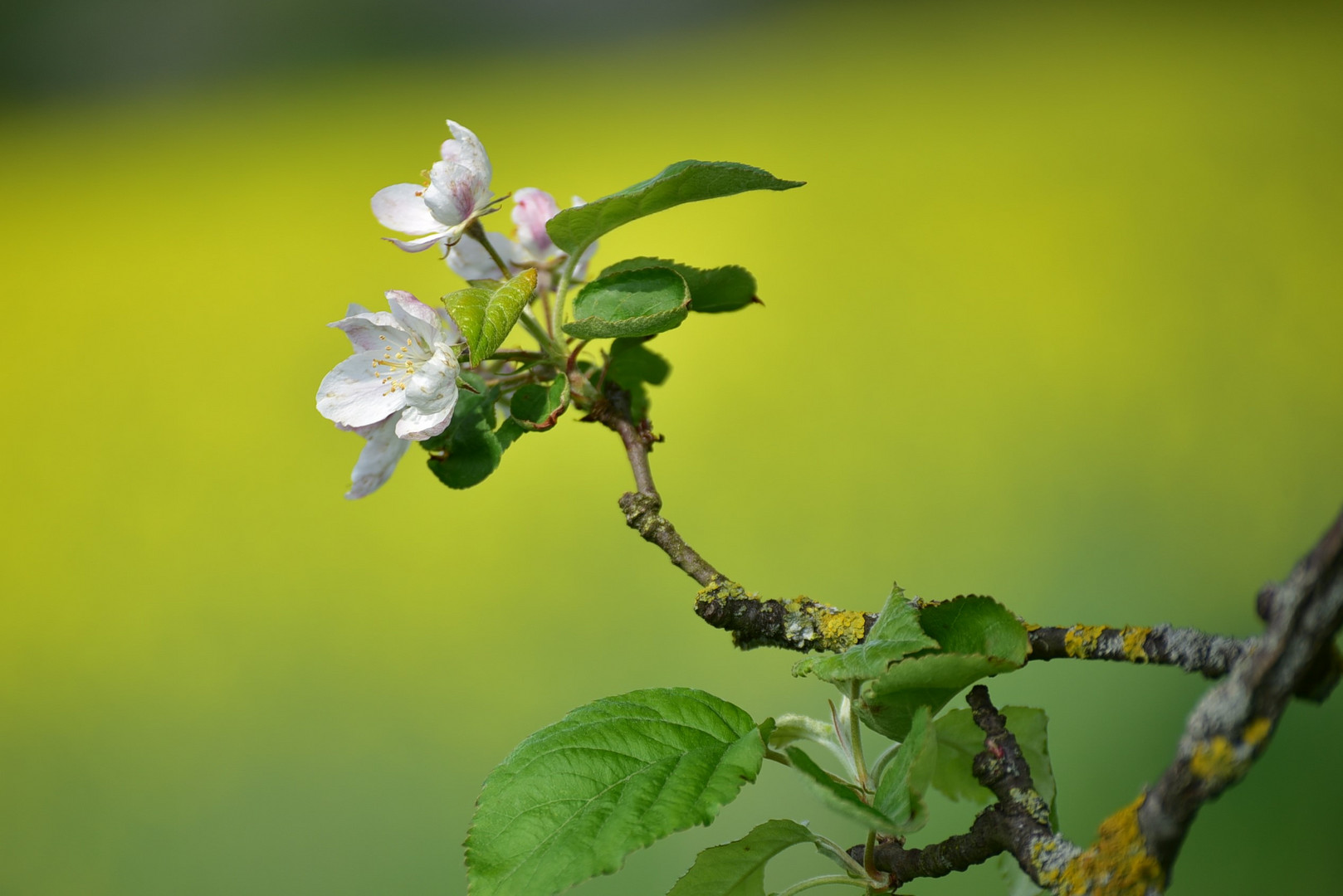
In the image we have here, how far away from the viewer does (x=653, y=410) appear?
1646 millimetres

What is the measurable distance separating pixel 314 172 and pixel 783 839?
5.51 feet

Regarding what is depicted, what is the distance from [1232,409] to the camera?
152cm

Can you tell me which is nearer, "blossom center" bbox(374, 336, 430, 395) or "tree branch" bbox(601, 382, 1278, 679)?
"tree branch" bbox(601, 382, 1278, 679)

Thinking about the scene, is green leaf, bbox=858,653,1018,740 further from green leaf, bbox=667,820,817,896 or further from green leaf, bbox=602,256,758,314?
green leaf, bbox=602,256,758,314

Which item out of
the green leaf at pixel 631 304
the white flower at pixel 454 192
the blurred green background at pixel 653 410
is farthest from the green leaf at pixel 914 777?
the blurred green background at pixel 653 410

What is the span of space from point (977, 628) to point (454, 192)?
12.0 inches

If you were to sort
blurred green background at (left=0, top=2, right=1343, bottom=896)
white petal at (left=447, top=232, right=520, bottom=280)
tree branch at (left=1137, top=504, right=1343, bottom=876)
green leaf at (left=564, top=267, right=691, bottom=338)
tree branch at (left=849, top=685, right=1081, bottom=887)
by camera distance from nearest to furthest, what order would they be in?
1. tree branch at (left=1137, top=504, right=1343, bottom=876)
2. tree branch at (left=849, top=685, right=1081, bottom=887)
3. green leaf at (left=564, top=267, right=691, bottom=338)
4. white petal at (left=447, top=232, right=520, bottom=280)
5. blurred green background at (left=0, top=2, right=1343, bottom=896)

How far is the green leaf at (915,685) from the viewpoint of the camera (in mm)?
314

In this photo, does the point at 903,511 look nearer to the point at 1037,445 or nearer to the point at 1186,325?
the point at 1037,445

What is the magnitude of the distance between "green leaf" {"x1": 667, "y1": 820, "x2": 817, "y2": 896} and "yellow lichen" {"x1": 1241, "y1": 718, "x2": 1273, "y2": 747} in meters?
0.20

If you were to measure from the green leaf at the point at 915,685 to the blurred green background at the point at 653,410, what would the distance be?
1.07 meters

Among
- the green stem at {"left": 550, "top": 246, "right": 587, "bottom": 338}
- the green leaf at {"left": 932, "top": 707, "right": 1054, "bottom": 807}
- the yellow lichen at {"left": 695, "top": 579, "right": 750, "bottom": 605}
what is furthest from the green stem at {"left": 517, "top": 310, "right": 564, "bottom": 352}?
the green leaf at {"left": 932, "top": 707, "right": 1054, "bottom": 807}

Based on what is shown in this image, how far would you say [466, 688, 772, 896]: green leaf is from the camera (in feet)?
1.05

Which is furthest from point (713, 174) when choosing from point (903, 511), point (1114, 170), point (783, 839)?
point (1114, 170)
